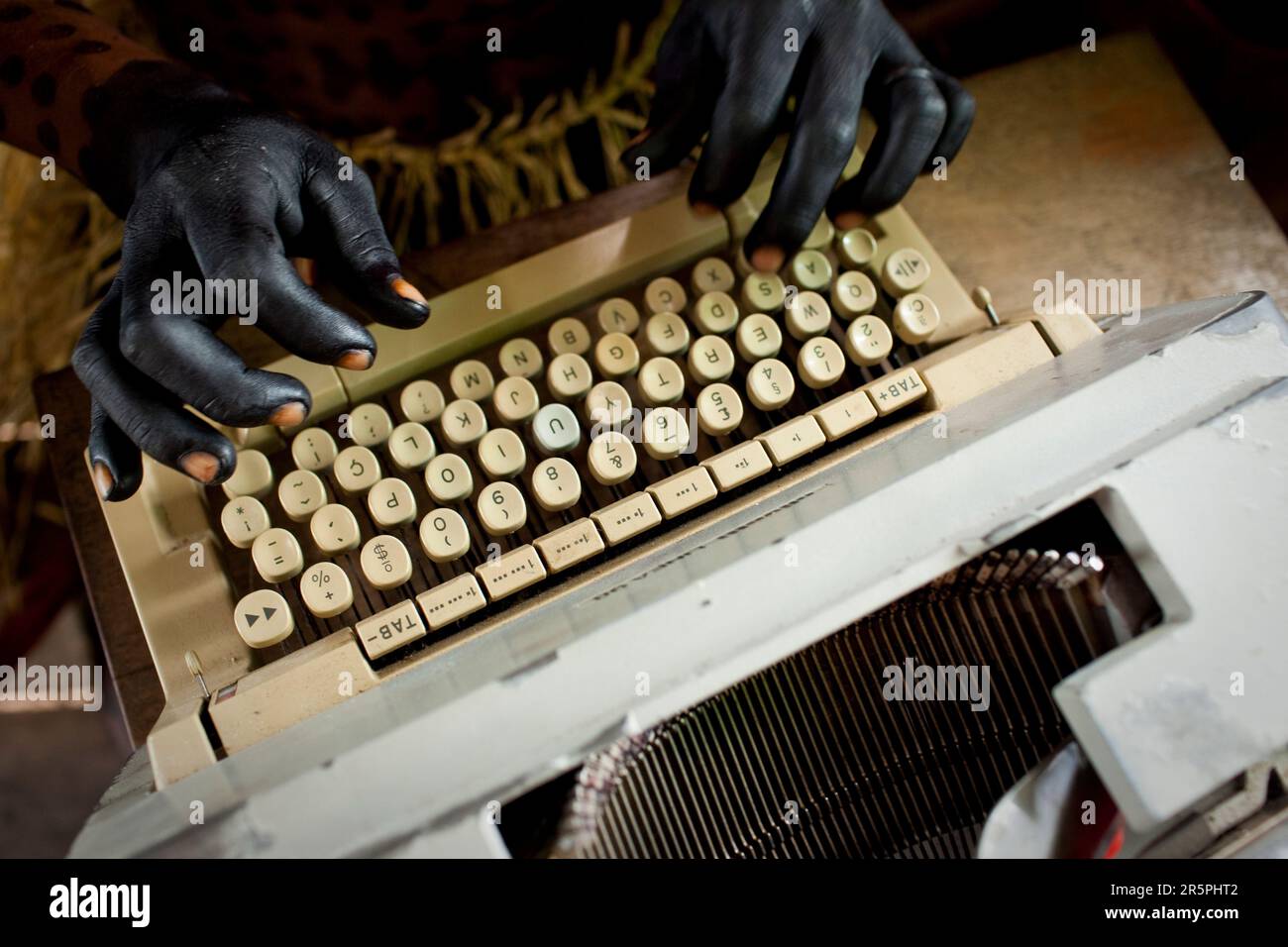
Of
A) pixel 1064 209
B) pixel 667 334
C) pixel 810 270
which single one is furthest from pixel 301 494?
pixel 1064 209

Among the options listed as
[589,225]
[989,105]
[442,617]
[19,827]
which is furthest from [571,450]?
[19,827]

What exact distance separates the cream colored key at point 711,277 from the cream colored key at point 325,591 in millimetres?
615

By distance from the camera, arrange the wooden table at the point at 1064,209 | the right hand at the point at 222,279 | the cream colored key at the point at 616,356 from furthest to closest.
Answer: the wooden table at the point at 1064,209, the cream colored key at the point at 616,356, the right hand at the point at 222,279

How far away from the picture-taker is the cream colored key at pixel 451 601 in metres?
1.16

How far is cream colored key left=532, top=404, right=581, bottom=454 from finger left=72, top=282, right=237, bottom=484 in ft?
1.21

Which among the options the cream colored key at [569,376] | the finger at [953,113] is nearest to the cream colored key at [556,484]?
the cream colored key at [569,376]

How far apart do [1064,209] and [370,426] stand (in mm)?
1231

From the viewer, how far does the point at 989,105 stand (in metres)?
1.83

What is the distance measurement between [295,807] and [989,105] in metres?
1.65

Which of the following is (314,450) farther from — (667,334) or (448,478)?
(667,334)

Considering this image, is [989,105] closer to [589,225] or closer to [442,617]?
[589,225]

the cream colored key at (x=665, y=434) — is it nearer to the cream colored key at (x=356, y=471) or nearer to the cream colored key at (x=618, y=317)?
the cream colored key at (x=618, y=317)

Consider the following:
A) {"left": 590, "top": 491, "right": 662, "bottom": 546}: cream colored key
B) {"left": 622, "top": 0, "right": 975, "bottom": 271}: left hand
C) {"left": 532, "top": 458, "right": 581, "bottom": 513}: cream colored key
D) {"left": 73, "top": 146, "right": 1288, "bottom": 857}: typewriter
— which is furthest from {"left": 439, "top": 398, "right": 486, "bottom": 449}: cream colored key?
{"left": 622, "top": 0, "right": 975, "bottom": 271}: left hand

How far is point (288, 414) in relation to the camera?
3.71 ft
